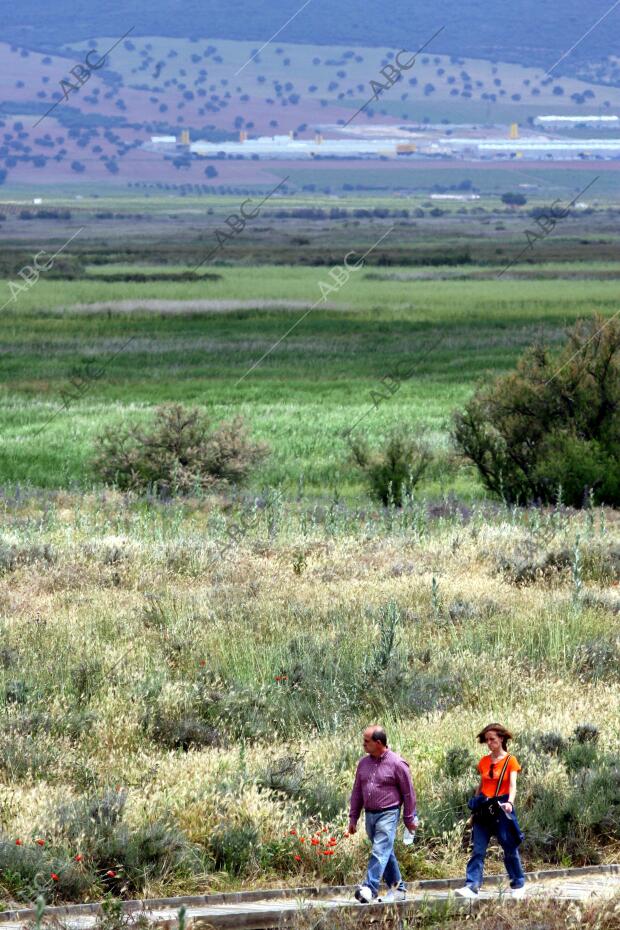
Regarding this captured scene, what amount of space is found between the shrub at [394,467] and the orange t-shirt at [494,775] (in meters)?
15.3

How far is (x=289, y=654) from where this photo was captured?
10438 mm

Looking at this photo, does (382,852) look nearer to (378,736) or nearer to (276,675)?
(378,736)

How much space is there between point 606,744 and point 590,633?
282 centimetres

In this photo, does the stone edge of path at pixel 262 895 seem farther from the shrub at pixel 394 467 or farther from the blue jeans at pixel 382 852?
the shrub at pixel 394 467

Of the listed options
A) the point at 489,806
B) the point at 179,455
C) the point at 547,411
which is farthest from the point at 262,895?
the point at 179,455

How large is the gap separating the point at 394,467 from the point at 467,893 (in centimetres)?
1629

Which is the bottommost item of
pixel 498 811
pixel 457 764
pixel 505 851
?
pixel 505 851

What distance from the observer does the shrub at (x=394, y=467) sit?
2262cm

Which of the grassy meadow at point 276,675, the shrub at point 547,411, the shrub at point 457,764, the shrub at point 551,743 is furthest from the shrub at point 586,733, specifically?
the shrub at point 547,411

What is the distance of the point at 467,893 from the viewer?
661 centimetres

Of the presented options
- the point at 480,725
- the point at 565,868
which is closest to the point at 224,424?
the point at 480,725

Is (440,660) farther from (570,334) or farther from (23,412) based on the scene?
(23,412)

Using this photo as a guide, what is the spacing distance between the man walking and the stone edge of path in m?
0.23

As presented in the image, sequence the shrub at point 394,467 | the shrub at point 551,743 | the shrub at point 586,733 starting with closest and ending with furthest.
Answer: the shrub at point 551,743
the shrub at point 586,733
the shrub at point 394,467
